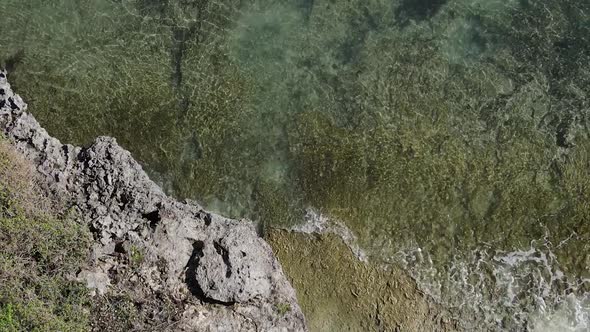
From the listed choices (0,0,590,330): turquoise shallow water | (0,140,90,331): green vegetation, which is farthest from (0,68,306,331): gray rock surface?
(0,0,590,330): turquoise shallow water

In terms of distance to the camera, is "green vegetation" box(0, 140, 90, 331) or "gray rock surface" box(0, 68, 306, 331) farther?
"gray rock surface" box(0, 68, 306, 331)

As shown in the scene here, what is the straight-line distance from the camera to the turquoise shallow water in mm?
10086

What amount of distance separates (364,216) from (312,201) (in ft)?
2.85

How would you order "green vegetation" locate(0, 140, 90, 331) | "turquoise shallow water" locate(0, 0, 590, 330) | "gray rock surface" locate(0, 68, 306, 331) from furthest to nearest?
"turquoise shallow water" locate(0, 0, 590, 330) → "gray rock surface" locate(0, 68, 306, 331) → "green vegetation" locate(0, 140, 90, 331)

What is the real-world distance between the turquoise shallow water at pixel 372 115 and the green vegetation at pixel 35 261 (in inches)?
105

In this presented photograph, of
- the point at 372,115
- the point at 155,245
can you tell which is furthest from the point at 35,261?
the point at 372,115

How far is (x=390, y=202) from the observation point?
403 inches

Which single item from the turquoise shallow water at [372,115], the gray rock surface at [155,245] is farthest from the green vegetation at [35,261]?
the turquoise shallow water at [372,115]

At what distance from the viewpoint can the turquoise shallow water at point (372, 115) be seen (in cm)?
1009

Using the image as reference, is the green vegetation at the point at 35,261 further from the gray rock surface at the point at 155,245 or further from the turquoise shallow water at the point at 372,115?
the turquoise shallow water at the point at 372,115

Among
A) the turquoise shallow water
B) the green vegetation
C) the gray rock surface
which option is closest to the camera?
the green vegetation

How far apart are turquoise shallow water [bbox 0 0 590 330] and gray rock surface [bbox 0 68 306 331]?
1480 mm

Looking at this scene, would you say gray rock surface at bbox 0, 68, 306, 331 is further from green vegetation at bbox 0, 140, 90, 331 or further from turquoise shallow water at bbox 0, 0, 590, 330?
turquoise shallow water at bbox 0, 0, 590, 330

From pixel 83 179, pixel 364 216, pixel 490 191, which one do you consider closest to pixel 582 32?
pixel 490 191
